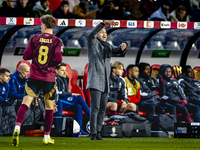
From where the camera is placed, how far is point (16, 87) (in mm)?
6750

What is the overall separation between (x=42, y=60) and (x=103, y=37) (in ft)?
4.00

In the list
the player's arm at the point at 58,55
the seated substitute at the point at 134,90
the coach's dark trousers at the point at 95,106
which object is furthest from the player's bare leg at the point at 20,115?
the seated substitute at the point at 134,90

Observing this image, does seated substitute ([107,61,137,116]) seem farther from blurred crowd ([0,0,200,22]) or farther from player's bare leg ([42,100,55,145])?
player's bare leg ([42,100,55,145])

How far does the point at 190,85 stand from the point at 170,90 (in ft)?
1.73

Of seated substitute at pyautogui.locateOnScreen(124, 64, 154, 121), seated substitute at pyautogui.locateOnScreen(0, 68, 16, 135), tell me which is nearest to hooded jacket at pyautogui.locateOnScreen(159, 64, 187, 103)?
seated substitute at pyautogui.locateOnScreen(124, 64, 154, 121)

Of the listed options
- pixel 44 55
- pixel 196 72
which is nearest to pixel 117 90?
pixel 196 72

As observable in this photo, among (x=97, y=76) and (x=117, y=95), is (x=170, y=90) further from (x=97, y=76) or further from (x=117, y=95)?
(x=97, y=76)

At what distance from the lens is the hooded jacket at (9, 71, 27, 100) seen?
6.66 m

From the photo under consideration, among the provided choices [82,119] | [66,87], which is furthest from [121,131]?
[66,87]

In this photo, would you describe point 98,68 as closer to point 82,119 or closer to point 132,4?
point 82,119

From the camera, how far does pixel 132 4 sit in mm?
10695

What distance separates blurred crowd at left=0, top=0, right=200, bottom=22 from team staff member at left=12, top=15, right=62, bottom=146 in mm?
4133

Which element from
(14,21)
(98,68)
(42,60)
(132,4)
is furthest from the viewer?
(132,4)

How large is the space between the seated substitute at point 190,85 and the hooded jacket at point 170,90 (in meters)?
0.15
